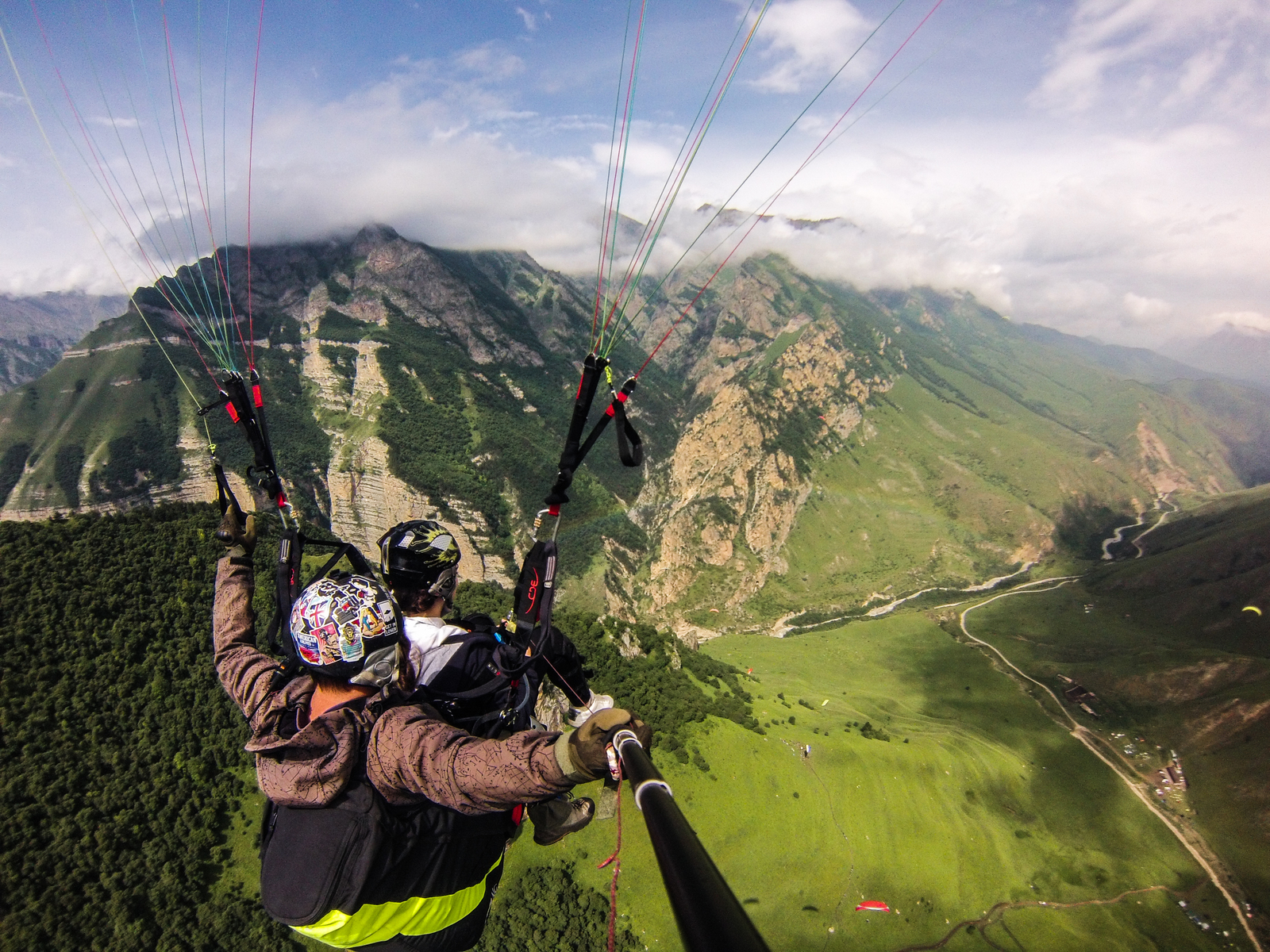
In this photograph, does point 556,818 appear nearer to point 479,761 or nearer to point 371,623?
point 371,623

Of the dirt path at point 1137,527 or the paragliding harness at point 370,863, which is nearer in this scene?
the paragliding harness at point 370,863

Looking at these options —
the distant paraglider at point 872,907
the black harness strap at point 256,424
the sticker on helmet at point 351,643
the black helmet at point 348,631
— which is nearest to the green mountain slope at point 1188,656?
the distant paraglider at point 872,907

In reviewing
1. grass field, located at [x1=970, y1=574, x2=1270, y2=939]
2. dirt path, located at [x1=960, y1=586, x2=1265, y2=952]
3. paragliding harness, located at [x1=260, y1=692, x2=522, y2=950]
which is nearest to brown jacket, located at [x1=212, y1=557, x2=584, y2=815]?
paragliding harness, located at [x1=260, y1=692, x2=522, y2=950]

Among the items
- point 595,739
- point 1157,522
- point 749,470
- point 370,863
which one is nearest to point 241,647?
point 370,863

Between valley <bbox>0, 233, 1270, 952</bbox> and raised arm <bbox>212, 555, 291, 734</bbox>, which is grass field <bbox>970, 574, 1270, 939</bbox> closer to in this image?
valley <bbox>0, 233, 1270, 952</bbox>

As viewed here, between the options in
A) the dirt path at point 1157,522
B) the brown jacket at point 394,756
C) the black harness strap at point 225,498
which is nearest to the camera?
the brown jacket at point 394,756

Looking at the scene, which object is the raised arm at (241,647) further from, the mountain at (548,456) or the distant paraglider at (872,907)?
the mountain at (548,456)

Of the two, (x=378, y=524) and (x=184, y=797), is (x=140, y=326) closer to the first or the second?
(x=378, y=524)
